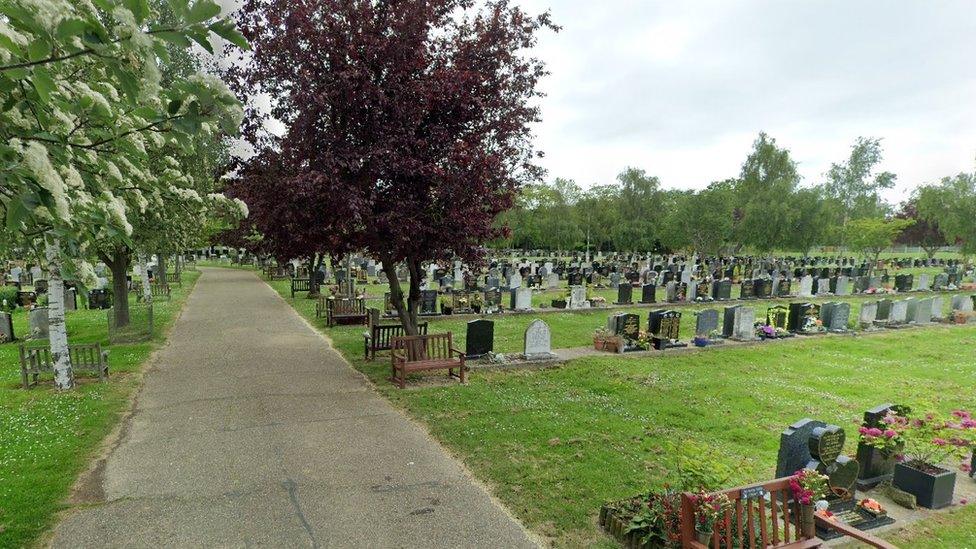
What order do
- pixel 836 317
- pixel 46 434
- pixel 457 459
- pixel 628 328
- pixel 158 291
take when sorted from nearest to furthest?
1. pixel 457 459
2. pixel 46 434
3. pixel 628 328
4. pixel 836 317
5. pixel 158 291

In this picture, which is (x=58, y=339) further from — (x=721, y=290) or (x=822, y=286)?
(x=822, y=286)

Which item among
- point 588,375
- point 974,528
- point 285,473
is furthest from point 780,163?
point 285,473

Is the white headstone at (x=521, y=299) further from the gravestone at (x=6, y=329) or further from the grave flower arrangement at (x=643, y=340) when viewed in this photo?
the gravestone at (x=6, y=329)

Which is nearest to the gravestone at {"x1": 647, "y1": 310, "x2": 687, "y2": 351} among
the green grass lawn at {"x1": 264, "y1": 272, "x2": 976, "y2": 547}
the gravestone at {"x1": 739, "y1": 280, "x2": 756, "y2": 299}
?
the green grass lawn at {"x1": 264, "y1": 272, "x2": 976, "y2": 547}

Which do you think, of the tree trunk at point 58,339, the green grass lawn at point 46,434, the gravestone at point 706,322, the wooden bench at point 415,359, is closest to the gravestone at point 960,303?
the gravestone at point 706,322

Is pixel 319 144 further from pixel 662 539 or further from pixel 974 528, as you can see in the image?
pixel 974 528

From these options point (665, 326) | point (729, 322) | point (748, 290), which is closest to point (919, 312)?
point (748, 290)

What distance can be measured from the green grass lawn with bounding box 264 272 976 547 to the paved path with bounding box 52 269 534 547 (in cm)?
57

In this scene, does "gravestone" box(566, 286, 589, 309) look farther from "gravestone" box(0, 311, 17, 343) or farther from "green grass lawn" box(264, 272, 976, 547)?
"gravestone" box(0, 311, 17, 343)

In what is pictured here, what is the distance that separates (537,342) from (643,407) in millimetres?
3728

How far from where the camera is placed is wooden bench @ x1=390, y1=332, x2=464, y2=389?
33.4ft

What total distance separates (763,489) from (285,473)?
5.11m

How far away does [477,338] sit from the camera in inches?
478

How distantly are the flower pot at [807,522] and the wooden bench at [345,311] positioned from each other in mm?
14439
